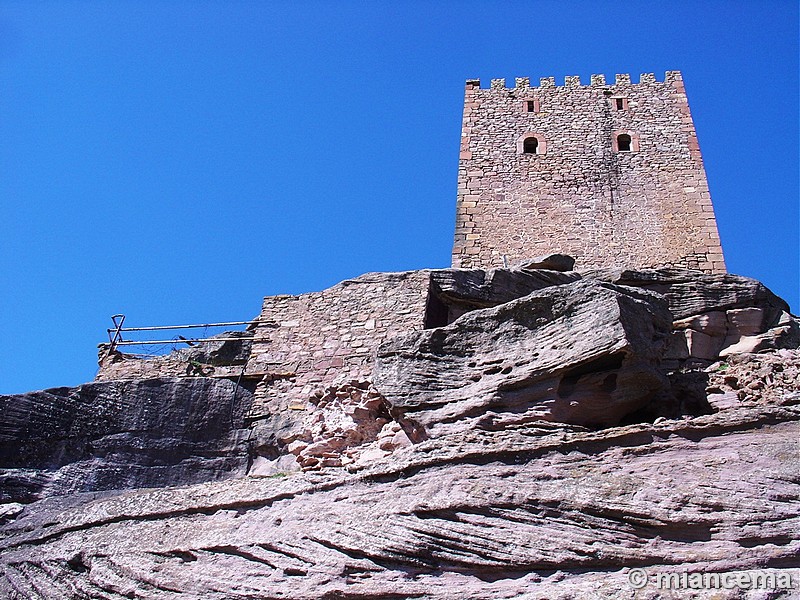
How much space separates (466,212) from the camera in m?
17.3

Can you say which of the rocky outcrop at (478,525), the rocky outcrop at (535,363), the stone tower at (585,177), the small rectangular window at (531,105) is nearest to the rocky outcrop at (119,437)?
the rocky outcrop at (478,525)

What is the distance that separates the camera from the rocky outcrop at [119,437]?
946cm

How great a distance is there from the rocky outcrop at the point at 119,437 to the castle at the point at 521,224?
0.55 metres

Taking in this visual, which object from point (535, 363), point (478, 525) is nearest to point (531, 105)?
point (535, 363)

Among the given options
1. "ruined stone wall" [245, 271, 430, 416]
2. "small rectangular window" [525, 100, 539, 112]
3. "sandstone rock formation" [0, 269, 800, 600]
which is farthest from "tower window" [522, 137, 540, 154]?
"ruined stone wall" [245, 271, 430, 416]

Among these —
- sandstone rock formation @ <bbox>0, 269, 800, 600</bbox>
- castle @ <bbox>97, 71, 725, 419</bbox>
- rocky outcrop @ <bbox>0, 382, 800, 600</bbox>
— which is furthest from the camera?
castle @ <bbox>97, 71, 725, 419</bbox>

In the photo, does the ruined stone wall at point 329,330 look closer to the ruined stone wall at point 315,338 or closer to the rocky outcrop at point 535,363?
the ruined stone wall at point 315,338

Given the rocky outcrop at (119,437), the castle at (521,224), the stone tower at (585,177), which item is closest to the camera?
the rocky outcrop at (119,437)

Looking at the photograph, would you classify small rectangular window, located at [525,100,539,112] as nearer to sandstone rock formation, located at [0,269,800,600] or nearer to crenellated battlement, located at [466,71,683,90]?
crenellated battlement, located at [466,71,683,90]

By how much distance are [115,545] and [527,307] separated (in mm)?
4579

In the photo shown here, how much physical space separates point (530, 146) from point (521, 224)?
8.33ft

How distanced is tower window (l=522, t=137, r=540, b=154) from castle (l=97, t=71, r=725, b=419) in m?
0.04

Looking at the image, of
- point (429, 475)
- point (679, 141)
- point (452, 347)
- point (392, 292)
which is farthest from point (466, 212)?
point (429, 475)

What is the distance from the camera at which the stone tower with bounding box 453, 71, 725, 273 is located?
Answer: 54.0 feet
